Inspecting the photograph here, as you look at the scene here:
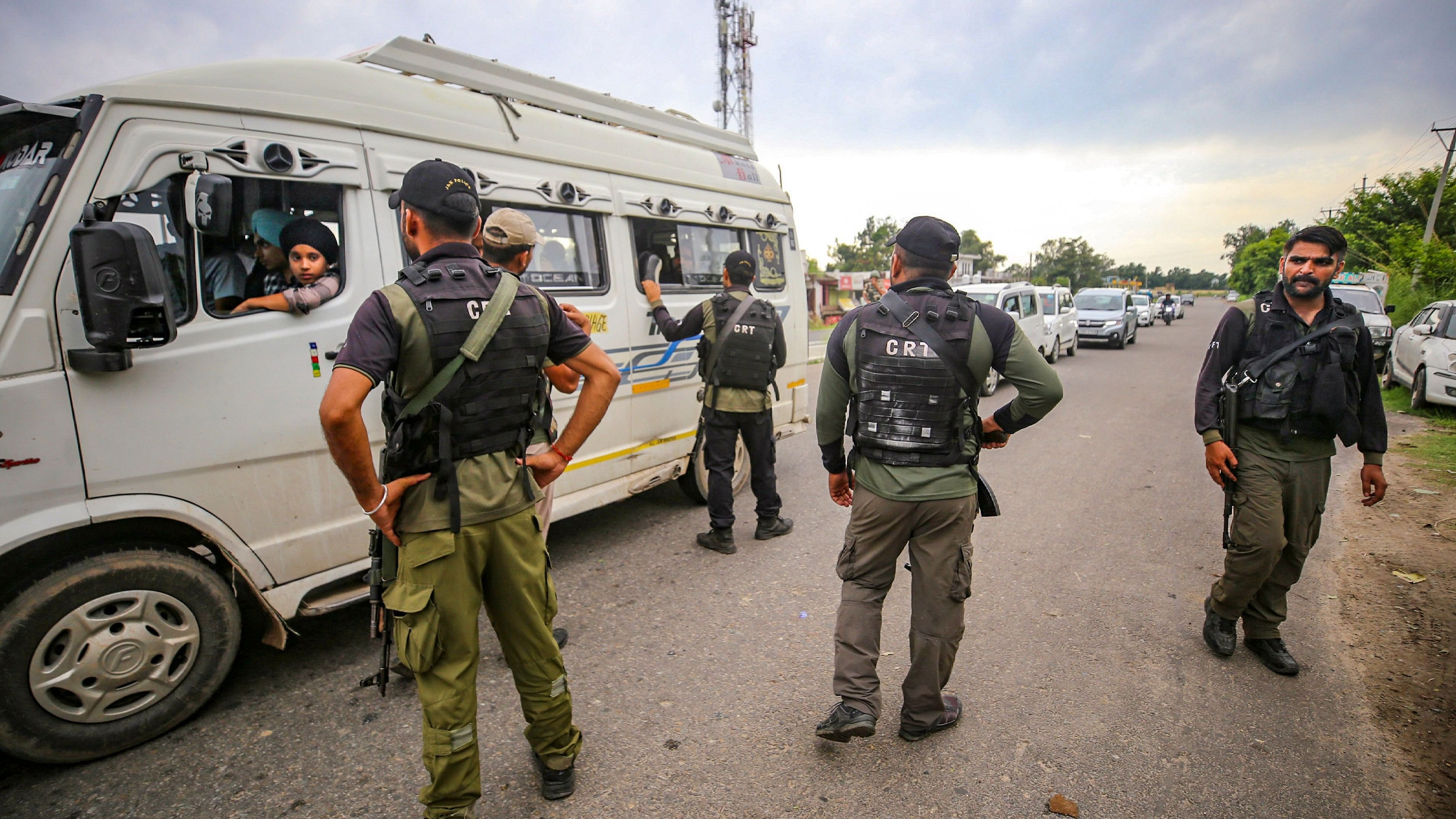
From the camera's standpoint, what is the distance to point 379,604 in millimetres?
2348

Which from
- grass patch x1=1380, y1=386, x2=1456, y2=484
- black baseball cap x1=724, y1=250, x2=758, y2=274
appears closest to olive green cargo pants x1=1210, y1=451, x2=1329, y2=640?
black baseball cap x1=724, y1=250, x2=758, y2=274

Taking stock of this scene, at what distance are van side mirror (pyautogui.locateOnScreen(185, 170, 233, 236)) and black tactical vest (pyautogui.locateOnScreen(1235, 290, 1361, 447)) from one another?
13.9 ft

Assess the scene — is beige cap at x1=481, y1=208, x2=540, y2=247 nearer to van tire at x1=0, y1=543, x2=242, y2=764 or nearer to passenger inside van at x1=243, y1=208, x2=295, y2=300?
passenger inside van at x1=243, y1=208, x2=295, y2=300

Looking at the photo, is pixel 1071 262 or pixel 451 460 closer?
pixel 451 460

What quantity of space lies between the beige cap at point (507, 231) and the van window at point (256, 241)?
697mm

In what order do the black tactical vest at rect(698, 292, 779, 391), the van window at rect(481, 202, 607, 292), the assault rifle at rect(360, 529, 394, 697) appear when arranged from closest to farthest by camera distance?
the assault rifle at rect(360, 529, 394, 697) < the van window at rect(481, 202, 607, 292) < the black tactical vest at rect(698, 292, 779, 391)

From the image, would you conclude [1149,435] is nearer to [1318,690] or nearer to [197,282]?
[1318,690]

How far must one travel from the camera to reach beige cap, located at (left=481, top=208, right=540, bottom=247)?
3098 millimetres

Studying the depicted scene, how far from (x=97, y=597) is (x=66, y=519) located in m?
0.32

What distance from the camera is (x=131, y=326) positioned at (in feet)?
7.84

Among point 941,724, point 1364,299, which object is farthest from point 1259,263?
point 941,724

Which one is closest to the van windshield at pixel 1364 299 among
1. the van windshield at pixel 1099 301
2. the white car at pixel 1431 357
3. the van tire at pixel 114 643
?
the white car at pixel 1431 357

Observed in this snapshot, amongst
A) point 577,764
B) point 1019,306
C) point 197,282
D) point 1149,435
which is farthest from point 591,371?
point 1019,306

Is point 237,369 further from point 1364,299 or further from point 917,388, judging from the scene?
point 1364,299
